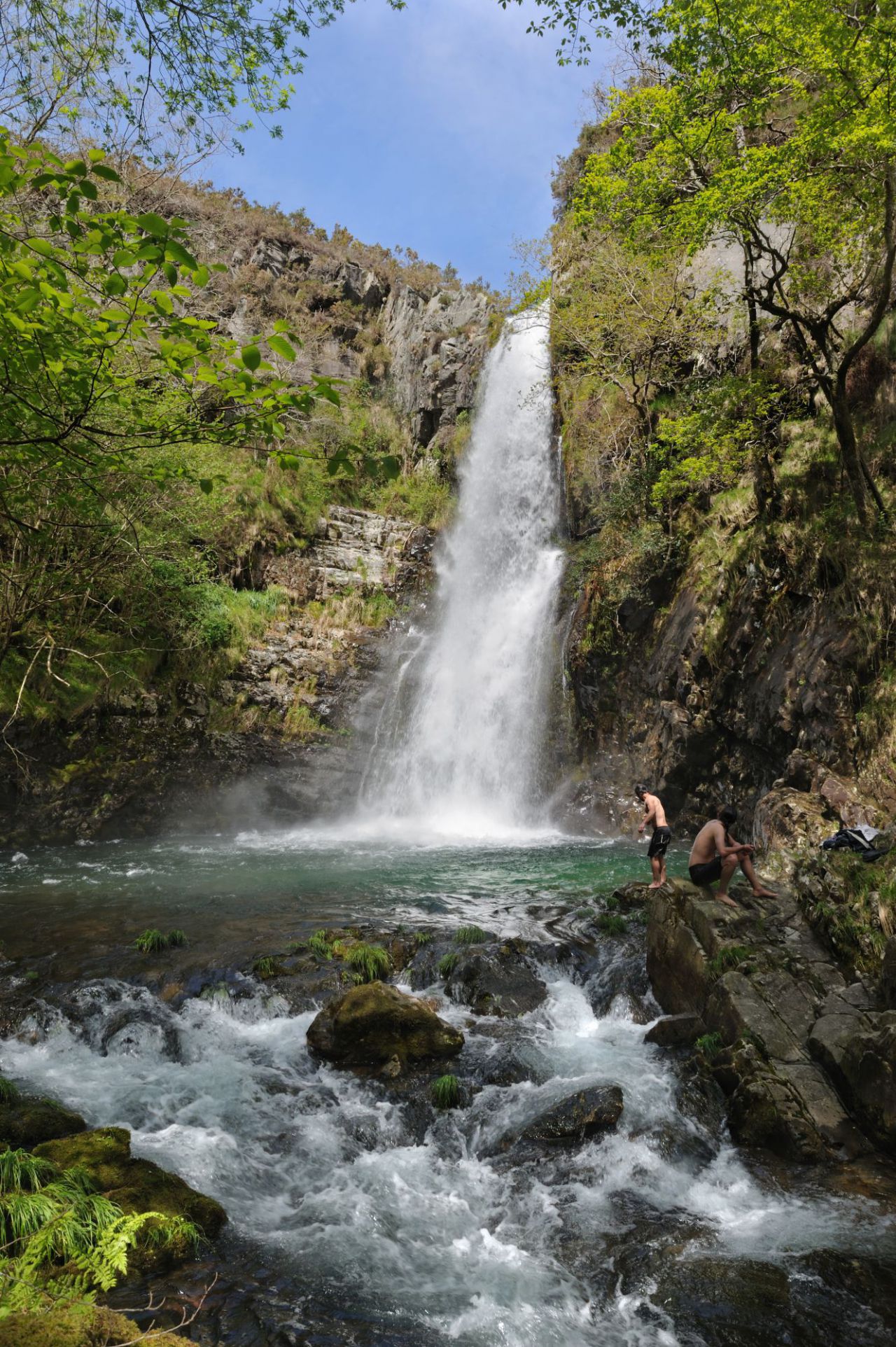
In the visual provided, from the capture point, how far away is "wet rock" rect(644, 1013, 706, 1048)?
6.39 meters

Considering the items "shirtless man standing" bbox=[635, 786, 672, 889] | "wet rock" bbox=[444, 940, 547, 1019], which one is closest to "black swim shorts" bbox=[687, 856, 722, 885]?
"shirtless man standing" bbox=[635, 786, 672, 889]

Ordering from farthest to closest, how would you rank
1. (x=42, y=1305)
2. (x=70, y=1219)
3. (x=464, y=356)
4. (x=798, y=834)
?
(x=464, y=356) < (x=798, y=834) < (x=70, y=1219) < (x=42, y=1305)

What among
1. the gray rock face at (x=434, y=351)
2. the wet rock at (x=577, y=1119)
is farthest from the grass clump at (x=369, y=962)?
the gray rock face at (x=434, y=351)

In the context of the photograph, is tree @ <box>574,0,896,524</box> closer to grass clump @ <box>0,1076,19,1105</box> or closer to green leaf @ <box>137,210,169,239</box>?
green leaf @ <box>137,210,169,239</box>

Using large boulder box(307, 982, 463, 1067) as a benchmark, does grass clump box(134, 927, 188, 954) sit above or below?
below

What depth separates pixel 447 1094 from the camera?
5.71m

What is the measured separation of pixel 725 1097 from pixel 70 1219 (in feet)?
15.1

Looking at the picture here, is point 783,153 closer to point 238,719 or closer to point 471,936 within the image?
point 471,936

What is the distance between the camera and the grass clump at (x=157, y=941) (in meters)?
8.29

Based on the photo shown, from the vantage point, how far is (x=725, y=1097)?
5.58 metres

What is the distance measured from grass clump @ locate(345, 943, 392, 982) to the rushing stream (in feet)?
1.85

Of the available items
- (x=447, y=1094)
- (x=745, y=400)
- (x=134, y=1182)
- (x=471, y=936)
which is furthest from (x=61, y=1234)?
(x=745, y=400)

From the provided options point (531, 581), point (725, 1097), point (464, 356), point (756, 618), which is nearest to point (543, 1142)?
point (725, 1097)

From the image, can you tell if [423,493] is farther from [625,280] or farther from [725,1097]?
[725,1097]
